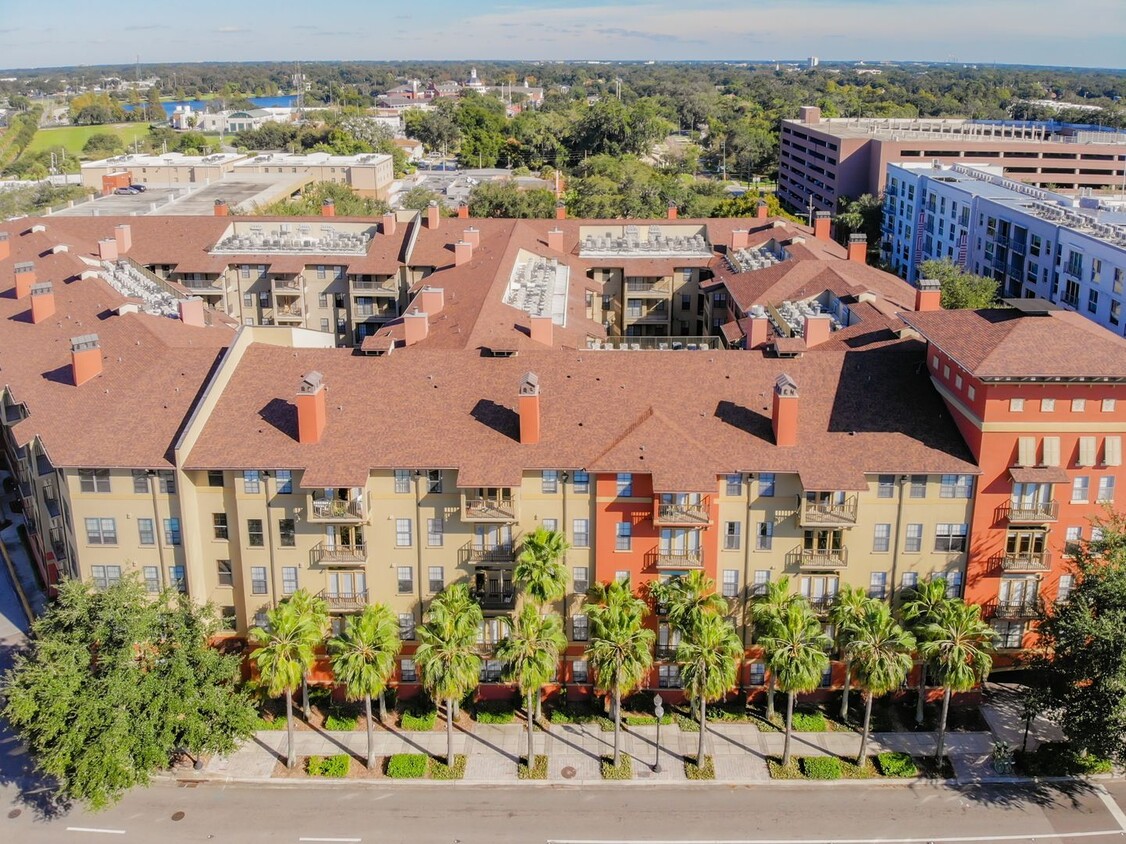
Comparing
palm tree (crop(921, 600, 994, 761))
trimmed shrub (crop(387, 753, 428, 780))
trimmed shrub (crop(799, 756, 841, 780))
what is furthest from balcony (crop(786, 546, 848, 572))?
trimmed shrub (crop(387, 753, 428, 780))

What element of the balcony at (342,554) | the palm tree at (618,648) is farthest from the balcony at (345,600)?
the palm tree at (618,648)

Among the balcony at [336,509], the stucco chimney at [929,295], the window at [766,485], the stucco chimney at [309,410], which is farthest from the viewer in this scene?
the stucco chimney at [929,295]

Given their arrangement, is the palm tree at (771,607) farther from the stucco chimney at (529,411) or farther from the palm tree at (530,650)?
the stucco chimney at (529,411)

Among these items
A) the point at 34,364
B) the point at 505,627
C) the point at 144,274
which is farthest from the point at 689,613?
the point at 144,274

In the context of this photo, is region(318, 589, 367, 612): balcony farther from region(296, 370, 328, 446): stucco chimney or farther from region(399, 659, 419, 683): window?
region(296, 370, 328, 446): stucco chimney

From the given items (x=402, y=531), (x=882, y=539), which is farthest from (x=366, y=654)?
(x=882, y=539)

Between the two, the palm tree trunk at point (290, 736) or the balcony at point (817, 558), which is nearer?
the palm tree trunk at point (290, 736)

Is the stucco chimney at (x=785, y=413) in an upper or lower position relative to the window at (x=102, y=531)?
upper
